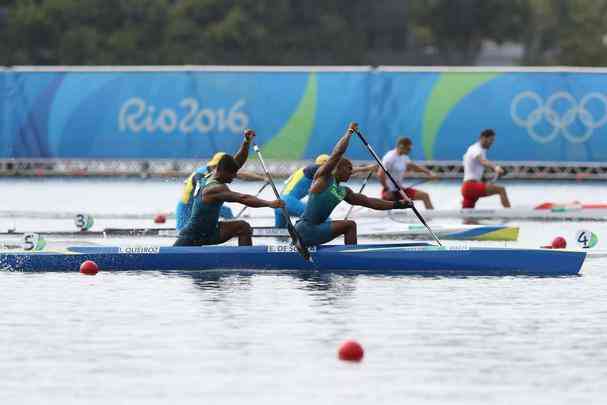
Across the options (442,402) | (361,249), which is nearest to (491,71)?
(361,249)

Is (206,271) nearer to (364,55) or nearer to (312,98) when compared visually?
(312,98)

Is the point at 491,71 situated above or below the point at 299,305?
above

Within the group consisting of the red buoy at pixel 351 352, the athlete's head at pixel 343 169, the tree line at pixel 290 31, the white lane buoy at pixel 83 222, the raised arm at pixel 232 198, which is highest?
the tree line at pixel 290 31

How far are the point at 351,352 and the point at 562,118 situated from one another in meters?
30.8

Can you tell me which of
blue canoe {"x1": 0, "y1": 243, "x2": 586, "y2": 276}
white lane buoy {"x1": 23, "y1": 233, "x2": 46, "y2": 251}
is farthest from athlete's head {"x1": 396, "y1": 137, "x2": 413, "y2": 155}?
white lane buoy {"x1": 23, "y1": 233, "x2": 46, "y2": 251}

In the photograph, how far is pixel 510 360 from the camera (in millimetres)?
15430

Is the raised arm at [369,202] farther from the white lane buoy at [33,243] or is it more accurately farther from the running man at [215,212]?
the white lane buoy at [33,243]

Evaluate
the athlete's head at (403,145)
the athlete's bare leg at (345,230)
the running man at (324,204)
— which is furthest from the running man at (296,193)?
the athlete's head at (403,145)

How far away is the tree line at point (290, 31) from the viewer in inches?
3337

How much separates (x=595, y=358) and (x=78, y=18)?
2819 inches

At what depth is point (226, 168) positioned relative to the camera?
22.6 metres

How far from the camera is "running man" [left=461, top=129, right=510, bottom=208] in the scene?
32406mm

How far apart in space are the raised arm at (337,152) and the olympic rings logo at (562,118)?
2290 centimetres

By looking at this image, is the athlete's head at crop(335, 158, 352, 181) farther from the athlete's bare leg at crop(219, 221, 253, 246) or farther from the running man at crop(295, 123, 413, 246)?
the athlete's bare leg at crop(219, 221, 253, 246)
